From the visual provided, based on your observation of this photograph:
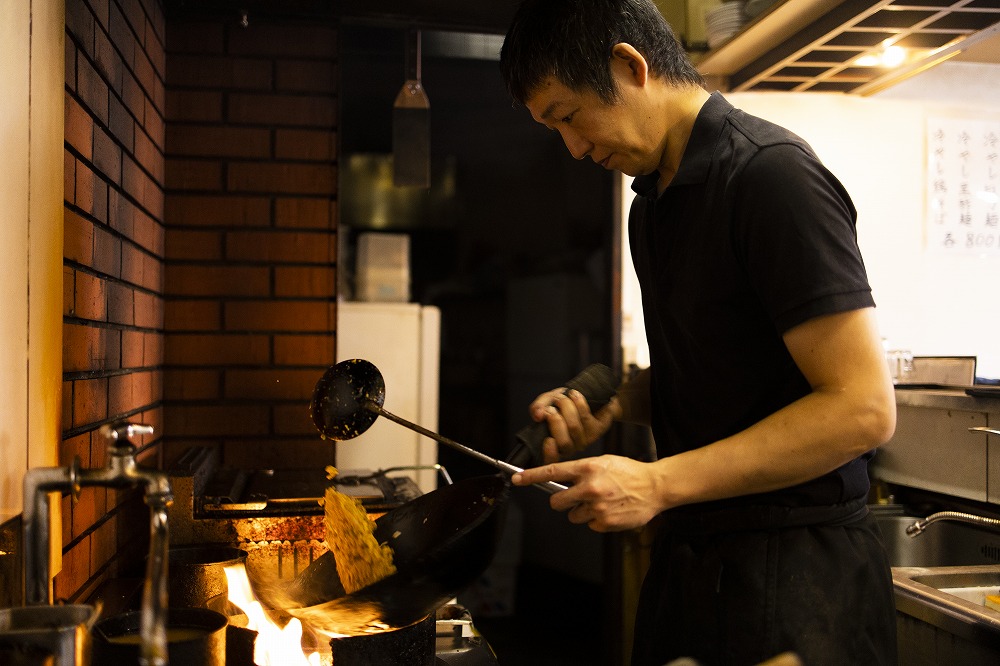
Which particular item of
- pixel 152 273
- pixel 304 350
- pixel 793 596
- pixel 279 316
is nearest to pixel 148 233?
pixel 152 273

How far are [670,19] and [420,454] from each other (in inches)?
84.9

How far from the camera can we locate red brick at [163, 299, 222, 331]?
9.49 ft

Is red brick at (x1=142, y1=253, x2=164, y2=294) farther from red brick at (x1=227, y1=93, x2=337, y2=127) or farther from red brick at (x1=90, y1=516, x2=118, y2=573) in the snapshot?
red brick at (x1=90, y1=516, x2=118, y2=573)

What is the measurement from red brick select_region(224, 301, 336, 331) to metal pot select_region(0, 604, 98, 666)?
6.71 feet

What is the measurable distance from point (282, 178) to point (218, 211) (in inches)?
10.2

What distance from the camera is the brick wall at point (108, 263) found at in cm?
159

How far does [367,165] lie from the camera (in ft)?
16.7

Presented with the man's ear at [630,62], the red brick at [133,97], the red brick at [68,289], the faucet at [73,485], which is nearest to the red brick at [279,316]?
the red brick at [133,97]

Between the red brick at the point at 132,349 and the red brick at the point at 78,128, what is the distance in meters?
0.58

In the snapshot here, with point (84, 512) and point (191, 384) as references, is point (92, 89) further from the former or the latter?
point (191, 384)

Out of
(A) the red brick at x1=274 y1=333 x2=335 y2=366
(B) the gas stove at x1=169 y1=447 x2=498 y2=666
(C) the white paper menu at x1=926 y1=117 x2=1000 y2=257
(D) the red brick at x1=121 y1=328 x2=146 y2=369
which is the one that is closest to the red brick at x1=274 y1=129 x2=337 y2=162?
(A) the red brick at x1=274 y1=333 x2=335 y2=366

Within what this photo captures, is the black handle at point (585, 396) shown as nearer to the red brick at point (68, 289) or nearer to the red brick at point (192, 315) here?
the red brick at point (68, 289)

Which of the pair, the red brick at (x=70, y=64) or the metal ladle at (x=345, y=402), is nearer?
the red brick at (x=70, y=64)

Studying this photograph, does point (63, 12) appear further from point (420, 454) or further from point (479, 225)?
point (479, 225)
